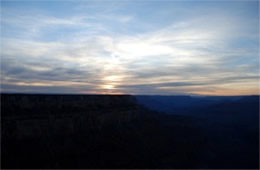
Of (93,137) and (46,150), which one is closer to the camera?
(46,150)

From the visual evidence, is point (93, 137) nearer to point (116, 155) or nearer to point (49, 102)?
point (116, 155)

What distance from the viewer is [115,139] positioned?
18.1 metres

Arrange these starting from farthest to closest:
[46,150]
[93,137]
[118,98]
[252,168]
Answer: [118,98]
[93,137]
[46,150]
[252,168]

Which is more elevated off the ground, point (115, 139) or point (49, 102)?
point (49, 102)

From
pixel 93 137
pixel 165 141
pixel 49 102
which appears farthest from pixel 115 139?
pixel 49 102

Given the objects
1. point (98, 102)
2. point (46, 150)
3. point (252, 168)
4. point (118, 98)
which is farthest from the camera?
point (118, 98)

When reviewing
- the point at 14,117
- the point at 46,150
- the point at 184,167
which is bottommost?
the point at 184,167

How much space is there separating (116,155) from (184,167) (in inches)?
201

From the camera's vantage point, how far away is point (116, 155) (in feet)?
47.8

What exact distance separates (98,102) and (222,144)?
16295 millimetres

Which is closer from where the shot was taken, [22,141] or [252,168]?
[252,168]

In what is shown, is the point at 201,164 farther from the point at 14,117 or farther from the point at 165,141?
the point at 14,117

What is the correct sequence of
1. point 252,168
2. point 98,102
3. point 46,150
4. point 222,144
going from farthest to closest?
point 98,102, point 222,144, point 46,150, point 252,168

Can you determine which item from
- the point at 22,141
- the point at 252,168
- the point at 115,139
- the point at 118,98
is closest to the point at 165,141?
the point at 115,139
